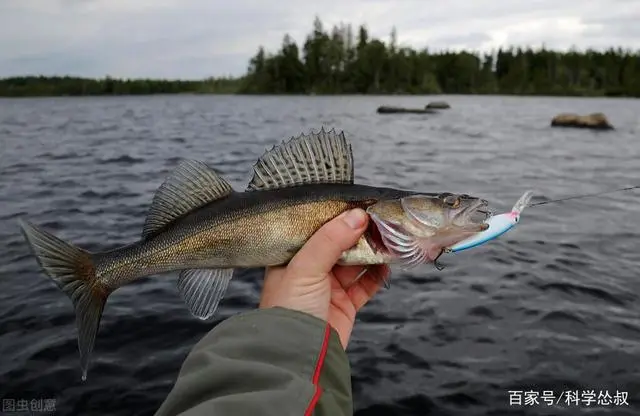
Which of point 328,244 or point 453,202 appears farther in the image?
point 453,202

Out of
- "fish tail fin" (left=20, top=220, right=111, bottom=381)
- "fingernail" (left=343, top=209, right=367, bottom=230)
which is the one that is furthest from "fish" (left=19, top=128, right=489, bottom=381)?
"fingernail" (left=343, top=209, right=367, bottom=230)

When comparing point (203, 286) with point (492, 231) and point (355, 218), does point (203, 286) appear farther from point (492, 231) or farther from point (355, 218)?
point (492, 231)

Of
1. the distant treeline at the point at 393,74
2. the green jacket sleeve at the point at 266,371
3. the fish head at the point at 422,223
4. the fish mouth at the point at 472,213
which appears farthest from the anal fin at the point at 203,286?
the distant treeline at the point at 393,74

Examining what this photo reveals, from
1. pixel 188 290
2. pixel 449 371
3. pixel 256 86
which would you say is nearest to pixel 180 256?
pixel 188 290

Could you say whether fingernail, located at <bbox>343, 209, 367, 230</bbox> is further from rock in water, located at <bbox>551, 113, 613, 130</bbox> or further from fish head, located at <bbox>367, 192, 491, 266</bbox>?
rock in water, located at <bbox>551, 113, 613, 130</bbox>

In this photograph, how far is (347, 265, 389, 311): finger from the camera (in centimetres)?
405

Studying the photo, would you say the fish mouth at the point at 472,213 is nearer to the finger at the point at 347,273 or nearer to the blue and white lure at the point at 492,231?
the blue and white lure at the point at 492,231

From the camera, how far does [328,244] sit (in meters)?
3.39

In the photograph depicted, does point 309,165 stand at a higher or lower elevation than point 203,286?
higher

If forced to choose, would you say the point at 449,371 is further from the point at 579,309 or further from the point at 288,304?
the point at 288,304

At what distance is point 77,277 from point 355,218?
5.95 ft

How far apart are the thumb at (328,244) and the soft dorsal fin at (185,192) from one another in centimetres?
85

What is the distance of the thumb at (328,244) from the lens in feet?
10.8

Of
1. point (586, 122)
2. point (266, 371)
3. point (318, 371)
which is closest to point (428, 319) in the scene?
point (318, 371)
